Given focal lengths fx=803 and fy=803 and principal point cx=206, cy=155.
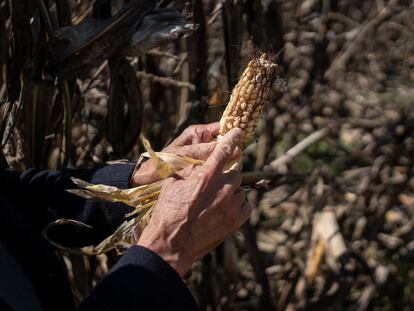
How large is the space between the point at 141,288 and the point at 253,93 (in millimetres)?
365

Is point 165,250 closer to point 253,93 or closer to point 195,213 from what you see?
point 195,213

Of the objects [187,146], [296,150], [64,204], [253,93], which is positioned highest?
[253,93]

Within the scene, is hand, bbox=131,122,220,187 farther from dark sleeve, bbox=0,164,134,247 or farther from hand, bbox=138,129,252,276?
hand, bbox=138,129,252,276

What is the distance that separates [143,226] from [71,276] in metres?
1.09

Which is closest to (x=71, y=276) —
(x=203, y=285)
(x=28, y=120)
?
(x=203, y=285)

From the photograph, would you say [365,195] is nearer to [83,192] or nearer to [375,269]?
[375,269]

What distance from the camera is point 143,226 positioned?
4.50ft

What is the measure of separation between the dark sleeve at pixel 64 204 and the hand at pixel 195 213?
297 mm

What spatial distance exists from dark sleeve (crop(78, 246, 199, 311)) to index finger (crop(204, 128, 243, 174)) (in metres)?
0.16

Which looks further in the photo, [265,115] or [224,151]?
[265,115]

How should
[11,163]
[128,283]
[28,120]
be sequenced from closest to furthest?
[128,283] → [28,120] → [11,163]

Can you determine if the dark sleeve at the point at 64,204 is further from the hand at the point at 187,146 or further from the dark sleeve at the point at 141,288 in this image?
the dark sleeve at the point at 141,288

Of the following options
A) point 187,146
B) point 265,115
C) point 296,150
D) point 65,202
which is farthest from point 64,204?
point 265,115

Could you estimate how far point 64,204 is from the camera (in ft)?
5.04
